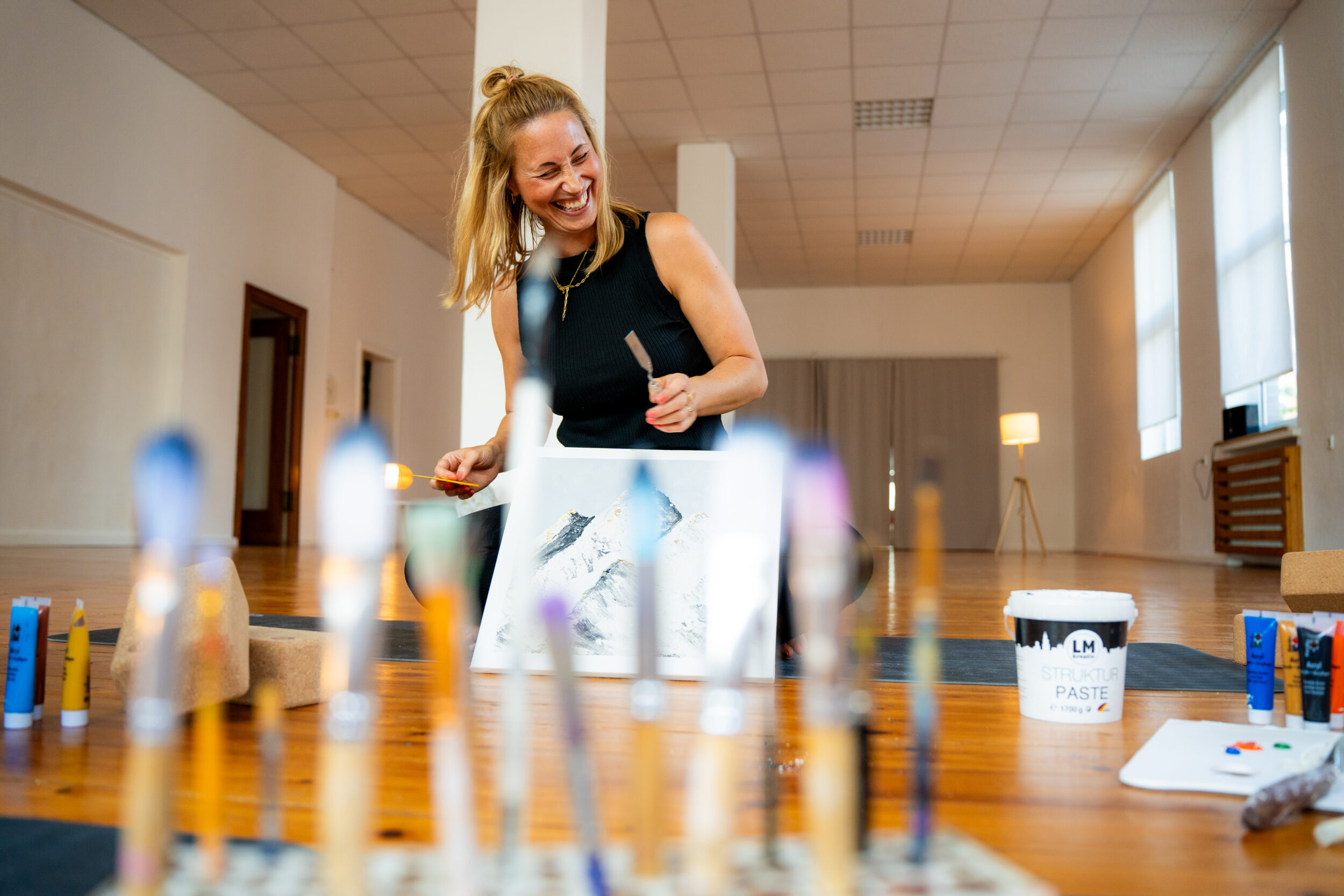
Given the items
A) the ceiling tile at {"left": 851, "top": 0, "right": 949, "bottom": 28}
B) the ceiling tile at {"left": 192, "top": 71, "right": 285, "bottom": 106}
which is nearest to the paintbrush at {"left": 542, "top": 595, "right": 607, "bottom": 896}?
the ceiling tile at {"left": 851, "top": 0, "right": 949, "bottom": 28}

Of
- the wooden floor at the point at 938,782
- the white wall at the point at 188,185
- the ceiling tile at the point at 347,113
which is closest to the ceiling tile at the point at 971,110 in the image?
the ceiling tile at the point at 347,113

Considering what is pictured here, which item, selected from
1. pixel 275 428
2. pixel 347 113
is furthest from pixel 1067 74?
pixel 275 428

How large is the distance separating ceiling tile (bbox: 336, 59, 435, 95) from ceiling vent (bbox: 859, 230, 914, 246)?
4.29m

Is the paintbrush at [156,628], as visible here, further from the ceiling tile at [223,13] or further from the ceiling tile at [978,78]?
the ceiling tile at [978,78]

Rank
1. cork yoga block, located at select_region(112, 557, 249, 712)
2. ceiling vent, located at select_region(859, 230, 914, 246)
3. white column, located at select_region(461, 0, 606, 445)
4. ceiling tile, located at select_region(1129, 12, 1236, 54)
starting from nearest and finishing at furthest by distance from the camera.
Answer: cork yoga block, located at select_region(112, 557, 249, 712)
white column, located at select_region(461, 0, 606, 445)
ceiling tile, located at select_region(1129, 12, 1236, 54)
ceiling vent, located at select_region(859, 230, 914, 246)

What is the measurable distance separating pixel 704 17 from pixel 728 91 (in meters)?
0.89

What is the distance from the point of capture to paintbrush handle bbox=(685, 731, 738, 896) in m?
0.29

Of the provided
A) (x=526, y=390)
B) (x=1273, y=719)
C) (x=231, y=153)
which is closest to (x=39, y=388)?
(x=231, y=153)

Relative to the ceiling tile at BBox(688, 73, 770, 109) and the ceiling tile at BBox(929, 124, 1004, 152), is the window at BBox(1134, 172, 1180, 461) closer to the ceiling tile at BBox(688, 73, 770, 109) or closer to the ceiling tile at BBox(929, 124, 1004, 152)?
the ceiling tile at BBox(929, 124, 1004, 152)

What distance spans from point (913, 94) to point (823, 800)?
6.50m

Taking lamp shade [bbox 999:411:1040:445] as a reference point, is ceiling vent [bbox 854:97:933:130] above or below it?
above

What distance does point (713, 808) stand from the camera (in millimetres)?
297

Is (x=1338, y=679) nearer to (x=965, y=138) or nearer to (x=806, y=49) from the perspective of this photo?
(x=806, y=49)

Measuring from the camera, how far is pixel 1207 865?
0.70 meters
